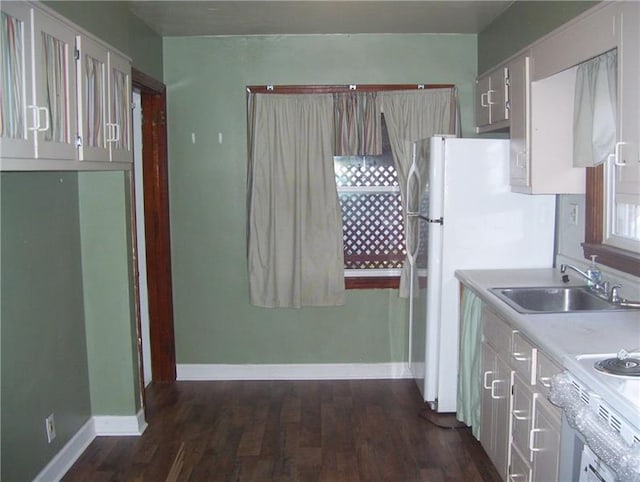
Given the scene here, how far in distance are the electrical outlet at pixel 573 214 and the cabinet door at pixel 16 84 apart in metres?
2.62

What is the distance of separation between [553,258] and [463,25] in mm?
1607

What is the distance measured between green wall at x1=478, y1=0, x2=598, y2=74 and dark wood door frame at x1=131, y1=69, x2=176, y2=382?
2181 millimetres

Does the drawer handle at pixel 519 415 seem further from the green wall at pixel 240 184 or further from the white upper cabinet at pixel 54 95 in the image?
the white upper cabinet at pixel 54 95

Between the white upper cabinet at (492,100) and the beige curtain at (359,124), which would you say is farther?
the beige curtain at (359,124)

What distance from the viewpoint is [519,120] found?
3186 mm

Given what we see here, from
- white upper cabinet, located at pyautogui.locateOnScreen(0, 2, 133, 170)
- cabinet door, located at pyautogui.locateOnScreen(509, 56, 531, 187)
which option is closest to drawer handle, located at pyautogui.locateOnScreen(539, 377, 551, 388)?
cabinet door, located at pyautogui.locateOnScreen(509, 56, 531, 187)

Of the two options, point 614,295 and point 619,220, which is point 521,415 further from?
point 619,220

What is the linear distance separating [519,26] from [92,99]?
2.26 m

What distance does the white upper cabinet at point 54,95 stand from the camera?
201 cm

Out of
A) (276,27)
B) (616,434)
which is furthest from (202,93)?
(616,434)

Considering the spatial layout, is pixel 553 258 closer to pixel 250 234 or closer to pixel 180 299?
pixel 250 234

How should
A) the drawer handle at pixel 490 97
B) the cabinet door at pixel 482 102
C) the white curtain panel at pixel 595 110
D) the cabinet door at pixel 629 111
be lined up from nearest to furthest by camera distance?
the cabinet door at pixel 629 111 < the white curtain panel at pixel 595 110 < the drawer handle at pixel 490 97 < the cabinet door at pixel 482 102

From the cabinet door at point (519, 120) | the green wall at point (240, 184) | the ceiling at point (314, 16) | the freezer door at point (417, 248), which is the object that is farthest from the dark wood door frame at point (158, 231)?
the cabinet door at point (519, 120)

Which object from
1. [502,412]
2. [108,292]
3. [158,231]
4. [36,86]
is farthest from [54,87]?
[502,412]
